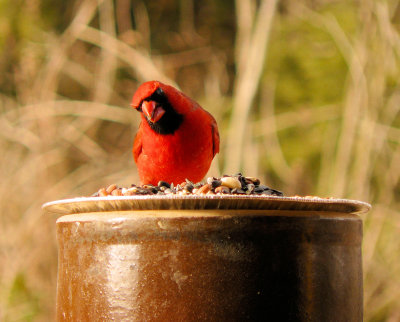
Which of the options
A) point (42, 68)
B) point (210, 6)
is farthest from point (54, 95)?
point (210, 6)

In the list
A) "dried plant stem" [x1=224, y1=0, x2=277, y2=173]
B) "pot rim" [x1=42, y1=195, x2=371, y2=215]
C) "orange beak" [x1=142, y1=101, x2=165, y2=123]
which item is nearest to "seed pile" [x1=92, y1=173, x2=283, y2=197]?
"pot rim" [x1=42, y1=195, x2=371, y2=215]

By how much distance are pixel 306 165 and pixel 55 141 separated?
1.73 m

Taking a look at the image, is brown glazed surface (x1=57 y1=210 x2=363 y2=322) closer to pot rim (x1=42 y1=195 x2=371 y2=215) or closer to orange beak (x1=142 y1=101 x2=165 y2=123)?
pot rim (x1=42 y1=195 x2=371 y2=215)

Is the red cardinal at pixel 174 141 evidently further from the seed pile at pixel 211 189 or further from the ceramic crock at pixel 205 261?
the ceramic crock at pixel 205 261

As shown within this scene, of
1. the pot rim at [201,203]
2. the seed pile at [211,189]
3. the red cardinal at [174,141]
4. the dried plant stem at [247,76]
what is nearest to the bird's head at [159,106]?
the red cardinal at [174,141]

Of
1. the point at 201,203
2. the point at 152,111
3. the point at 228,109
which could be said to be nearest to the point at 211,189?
the point at 201,203

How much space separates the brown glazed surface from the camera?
877mm

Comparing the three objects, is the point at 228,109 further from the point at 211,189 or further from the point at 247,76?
the point at 211,189

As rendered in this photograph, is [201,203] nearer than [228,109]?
Yes

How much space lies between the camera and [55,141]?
12.2 ft

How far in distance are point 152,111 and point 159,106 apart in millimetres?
45

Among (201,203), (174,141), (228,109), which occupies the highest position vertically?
(228,109)

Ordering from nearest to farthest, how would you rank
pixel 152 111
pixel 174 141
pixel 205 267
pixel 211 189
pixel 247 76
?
pixel 205 267 < pixel 211 189 < pixel 152 111 < pixel 174 141 < pixel 247 76

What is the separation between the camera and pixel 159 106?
1.53 m
